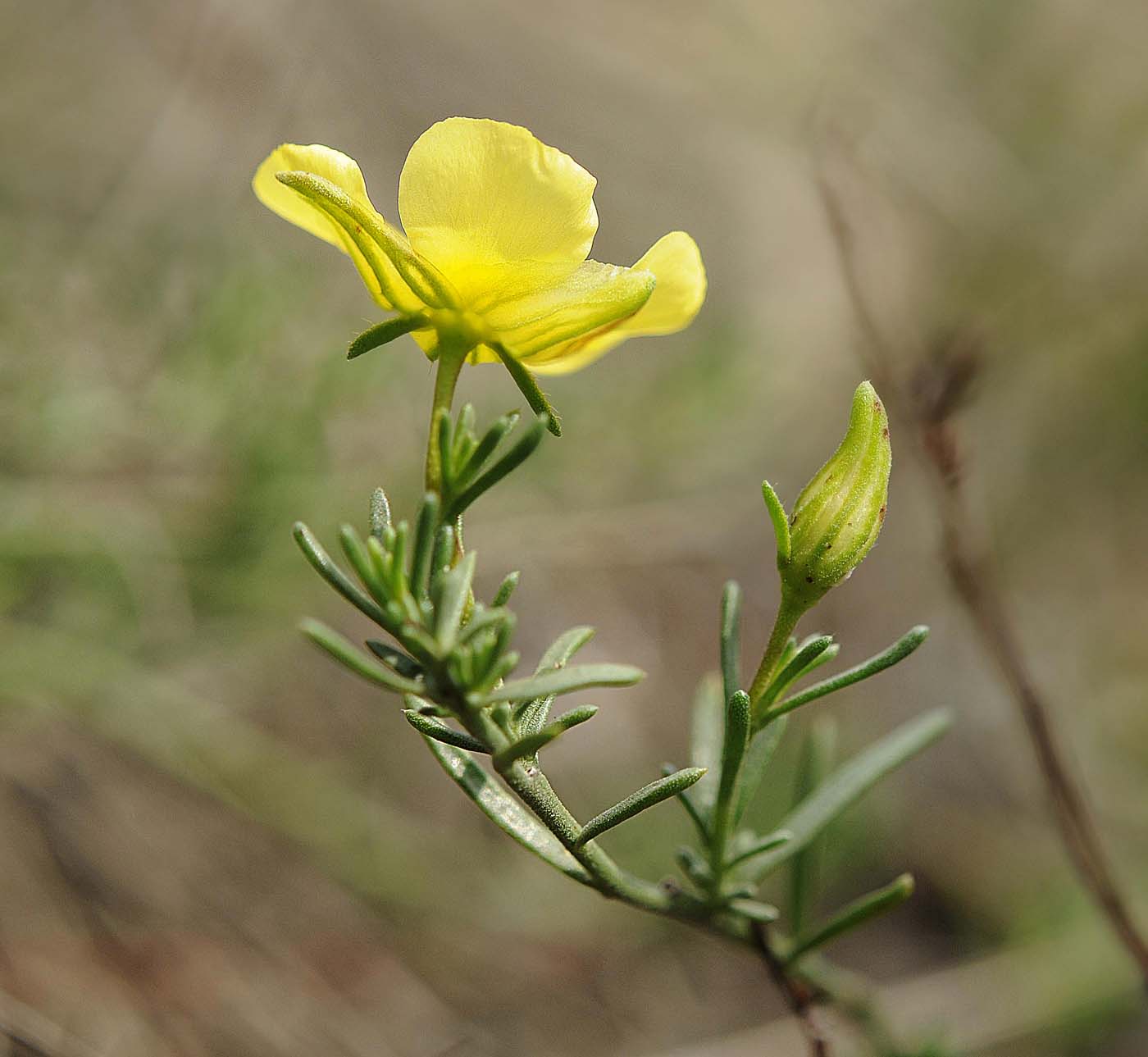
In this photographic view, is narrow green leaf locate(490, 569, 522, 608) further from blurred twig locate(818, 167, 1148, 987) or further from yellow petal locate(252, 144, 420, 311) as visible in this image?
blurred twig locate(818, 167, 1148, 987)

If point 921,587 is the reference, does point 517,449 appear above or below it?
above

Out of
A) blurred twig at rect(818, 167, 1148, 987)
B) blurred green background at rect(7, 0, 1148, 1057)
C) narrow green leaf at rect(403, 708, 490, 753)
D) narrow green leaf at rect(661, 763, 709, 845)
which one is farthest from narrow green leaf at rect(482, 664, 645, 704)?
blurred green background at rect(7, 0, 1148, 1057)

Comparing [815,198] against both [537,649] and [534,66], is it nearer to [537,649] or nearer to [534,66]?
[534,66]

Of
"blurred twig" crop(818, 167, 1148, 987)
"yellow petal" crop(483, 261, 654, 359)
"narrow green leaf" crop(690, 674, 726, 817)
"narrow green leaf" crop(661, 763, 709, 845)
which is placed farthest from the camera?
"blurred twig" crop(818, 167, 1148, 987)

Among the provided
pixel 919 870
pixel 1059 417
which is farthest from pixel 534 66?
pixel 919 870

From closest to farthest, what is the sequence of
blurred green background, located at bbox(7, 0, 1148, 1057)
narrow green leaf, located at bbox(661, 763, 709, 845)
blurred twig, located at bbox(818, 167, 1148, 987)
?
1. narrow green leaf, located at bbox(661, 763, 709, 845)
2. blurred twig, located at bbox(818, 167, 1148, 987)
3. blurred green background, located at bbox(7, 0, 1148, 1057)

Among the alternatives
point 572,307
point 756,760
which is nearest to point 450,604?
point 572,307

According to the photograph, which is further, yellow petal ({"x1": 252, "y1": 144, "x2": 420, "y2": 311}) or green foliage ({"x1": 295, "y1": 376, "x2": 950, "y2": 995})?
yellow petal ({"x1": 252, "y1": 144, "x2": 420, "y2": 311})
